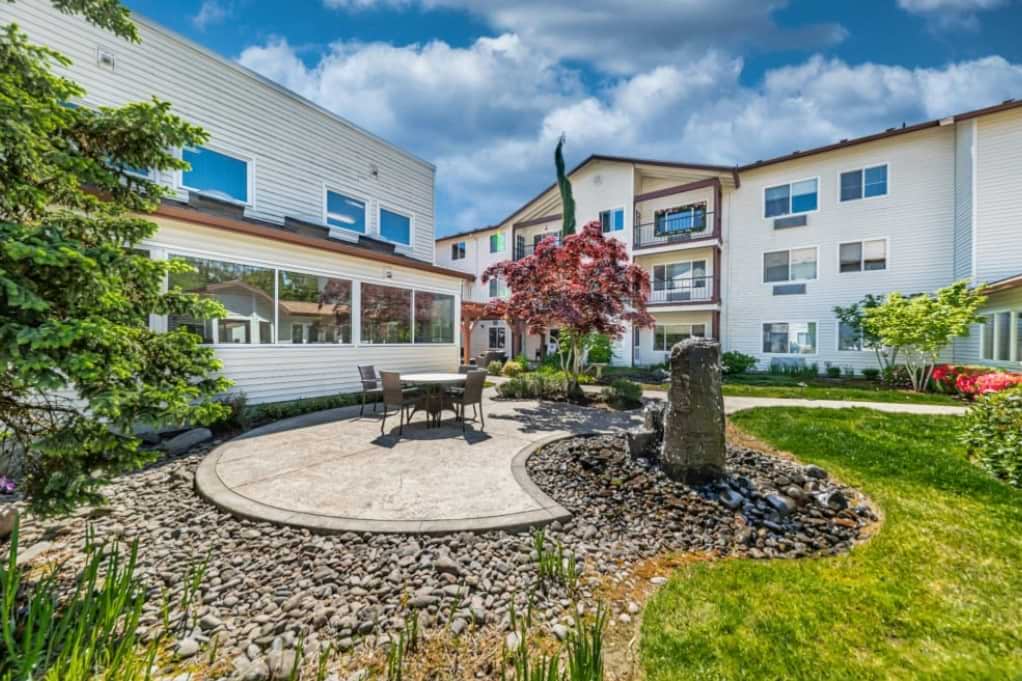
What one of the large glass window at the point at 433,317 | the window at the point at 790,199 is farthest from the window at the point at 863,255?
the large glass window at the point at 433,317

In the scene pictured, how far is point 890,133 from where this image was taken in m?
14.8

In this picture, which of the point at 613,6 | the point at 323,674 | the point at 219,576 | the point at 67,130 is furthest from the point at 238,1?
the point at 323,674

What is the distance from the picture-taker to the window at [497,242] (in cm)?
2578

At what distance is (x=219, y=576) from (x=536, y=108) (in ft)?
45.5

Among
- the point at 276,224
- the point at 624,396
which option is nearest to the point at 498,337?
the point at 276,224

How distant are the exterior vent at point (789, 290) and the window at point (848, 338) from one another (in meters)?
1.93

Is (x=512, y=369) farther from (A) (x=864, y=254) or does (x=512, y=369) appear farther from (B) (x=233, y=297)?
(A) (x=864, y=254)

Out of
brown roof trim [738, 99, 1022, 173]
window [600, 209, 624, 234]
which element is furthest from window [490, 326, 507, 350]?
brown roof trim [738, 99, 1022, 173]

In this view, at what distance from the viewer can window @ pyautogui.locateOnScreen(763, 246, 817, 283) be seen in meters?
16.9

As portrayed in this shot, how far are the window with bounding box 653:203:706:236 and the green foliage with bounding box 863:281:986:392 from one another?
864 cm

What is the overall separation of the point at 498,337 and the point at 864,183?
19.7 m

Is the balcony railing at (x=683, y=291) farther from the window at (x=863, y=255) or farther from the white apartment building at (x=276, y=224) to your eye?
the white apartment building at (x=276, y=224)

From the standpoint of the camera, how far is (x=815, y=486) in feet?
14.8

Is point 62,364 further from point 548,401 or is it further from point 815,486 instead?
point 548,401
